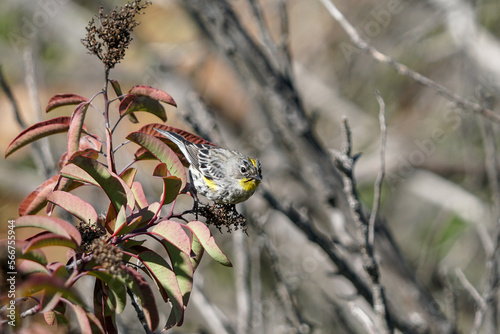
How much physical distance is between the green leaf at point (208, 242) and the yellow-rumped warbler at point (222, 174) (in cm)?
89

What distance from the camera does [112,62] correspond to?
2025mm

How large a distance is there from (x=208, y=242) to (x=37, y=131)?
91 cm

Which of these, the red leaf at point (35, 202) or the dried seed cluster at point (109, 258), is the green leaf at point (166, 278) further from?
the red leaf at point (35, 202)

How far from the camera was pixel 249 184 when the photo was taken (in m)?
3.31

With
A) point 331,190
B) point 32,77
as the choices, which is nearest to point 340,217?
point 331,190

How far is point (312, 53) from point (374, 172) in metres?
2.71

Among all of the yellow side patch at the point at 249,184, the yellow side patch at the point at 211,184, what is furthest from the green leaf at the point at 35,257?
the yellow side patch at the point at 249,184

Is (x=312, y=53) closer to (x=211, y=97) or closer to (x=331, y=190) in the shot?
(x=211, y=97)

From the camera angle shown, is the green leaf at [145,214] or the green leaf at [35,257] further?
the green leaf at [145,214]

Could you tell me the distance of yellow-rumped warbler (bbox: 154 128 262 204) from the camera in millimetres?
3139

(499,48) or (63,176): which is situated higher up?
(499,48)

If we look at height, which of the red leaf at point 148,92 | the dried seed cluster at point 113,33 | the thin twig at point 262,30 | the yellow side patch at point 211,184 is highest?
the thin twig at point 262,30

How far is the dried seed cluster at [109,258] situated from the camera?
65.0 inches

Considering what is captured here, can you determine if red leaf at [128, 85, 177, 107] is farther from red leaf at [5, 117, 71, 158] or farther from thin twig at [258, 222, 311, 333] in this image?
thin twig at [258, 222, 311, 333]
